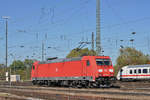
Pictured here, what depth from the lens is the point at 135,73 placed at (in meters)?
54.2

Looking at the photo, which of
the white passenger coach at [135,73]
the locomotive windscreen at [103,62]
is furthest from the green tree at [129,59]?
the locomotive windscreen at [103,62]

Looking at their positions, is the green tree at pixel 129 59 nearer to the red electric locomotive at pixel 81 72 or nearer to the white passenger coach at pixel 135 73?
the white passenger coach at pixel 135 73

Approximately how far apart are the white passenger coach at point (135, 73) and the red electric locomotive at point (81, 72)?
57.8 feet

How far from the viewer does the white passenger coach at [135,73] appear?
5159cm

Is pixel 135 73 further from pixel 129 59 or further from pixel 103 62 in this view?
pixel 129 59

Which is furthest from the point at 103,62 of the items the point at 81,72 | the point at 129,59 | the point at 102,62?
the point at 129,59

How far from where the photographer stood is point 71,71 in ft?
127

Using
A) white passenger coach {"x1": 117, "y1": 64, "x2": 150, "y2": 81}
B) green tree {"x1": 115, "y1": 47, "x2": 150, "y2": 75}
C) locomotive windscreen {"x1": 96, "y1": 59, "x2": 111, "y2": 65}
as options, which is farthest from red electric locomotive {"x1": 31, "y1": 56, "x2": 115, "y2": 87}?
green tree {"x1": 115, "y1": 47, "x2": 150, "y2": 75}

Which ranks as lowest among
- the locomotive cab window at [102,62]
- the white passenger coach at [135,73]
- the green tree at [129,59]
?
the white passenger coach at [135,73]

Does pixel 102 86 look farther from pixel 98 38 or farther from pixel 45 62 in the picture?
pixel 45 62

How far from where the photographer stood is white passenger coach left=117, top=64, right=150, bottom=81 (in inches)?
2031

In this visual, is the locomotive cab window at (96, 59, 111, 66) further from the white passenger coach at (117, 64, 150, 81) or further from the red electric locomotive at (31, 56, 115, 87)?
the white passenger coach at (117, 64, 150, 81)

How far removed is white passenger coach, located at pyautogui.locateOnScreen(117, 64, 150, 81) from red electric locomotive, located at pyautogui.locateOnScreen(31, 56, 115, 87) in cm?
1763

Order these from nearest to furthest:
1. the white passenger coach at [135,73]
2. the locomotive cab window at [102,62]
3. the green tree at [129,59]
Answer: the locomotive cab window at [102,62] < the white passenger coach at [135,73] < the green tree at [129,59]
